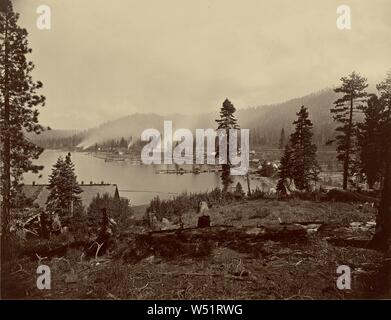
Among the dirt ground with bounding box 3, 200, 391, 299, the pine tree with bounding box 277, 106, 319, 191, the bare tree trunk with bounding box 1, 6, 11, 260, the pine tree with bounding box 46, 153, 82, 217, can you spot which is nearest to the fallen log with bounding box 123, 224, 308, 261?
the dirt ground with bounding box 3, 200, 391, 299

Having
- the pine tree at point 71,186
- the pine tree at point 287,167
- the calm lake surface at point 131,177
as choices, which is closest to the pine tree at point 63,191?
the pine tree at point 71,186

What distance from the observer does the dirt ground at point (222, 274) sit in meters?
8.48

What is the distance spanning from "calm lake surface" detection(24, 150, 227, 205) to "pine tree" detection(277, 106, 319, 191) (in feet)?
23.7

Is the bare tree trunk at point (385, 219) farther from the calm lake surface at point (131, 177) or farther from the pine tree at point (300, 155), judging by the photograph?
the pine tree at point (300, 155)

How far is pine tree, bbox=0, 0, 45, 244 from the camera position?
13336 mm

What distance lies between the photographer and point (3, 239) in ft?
42.4

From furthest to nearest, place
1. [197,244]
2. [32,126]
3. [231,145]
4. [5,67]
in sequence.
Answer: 1. [231,145]
2. [32,126]
3. [5,67]
4. [197,244]

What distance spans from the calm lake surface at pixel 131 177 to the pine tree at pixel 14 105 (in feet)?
18.0

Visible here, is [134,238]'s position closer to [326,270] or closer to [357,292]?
[326,270]

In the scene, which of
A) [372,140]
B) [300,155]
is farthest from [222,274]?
[300,155]

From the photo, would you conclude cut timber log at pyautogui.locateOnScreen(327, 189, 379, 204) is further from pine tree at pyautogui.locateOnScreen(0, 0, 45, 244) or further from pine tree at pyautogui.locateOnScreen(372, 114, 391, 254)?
pine tree at pyautogui.locateOnScreen(0, 0, 45, 244)

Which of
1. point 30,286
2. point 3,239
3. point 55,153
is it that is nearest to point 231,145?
point 55,153
